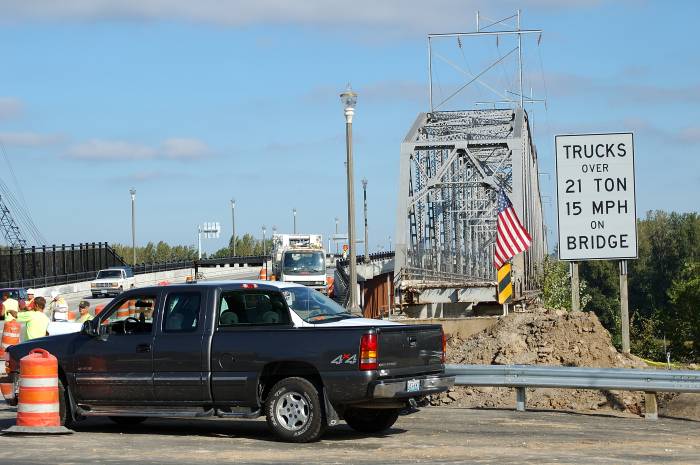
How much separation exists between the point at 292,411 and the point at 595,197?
8881 millimetres

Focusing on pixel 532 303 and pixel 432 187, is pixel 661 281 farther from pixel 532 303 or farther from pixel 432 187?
pixel 532 303

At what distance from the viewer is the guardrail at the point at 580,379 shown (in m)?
15.2

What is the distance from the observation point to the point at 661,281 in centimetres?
13762

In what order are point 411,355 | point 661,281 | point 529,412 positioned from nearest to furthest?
point 411,355 < point 529,412 < point 661,281

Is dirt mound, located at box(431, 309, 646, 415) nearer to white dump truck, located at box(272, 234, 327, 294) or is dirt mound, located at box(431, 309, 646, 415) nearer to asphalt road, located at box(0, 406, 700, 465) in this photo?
asphalt road, located at box(0, 406, 700, 465)

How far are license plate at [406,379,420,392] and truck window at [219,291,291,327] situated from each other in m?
1.60

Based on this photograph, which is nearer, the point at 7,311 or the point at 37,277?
the point at 7,311

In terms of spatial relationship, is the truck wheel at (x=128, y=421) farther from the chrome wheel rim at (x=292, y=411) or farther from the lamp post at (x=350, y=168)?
the lamp post at (x=350, y=168)

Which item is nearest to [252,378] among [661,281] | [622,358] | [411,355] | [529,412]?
[411,355]

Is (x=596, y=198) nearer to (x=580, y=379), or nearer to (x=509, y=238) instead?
(x=580, y=379)

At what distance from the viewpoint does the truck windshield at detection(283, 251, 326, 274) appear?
56.2m

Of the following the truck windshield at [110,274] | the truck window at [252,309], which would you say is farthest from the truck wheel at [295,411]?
the truck windshield at [110,274]

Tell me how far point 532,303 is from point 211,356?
28.5 metres

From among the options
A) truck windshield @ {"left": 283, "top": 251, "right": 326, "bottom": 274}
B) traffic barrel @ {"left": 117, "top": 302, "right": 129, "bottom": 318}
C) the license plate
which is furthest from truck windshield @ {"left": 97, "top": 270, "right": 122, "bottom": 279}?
the license plate
